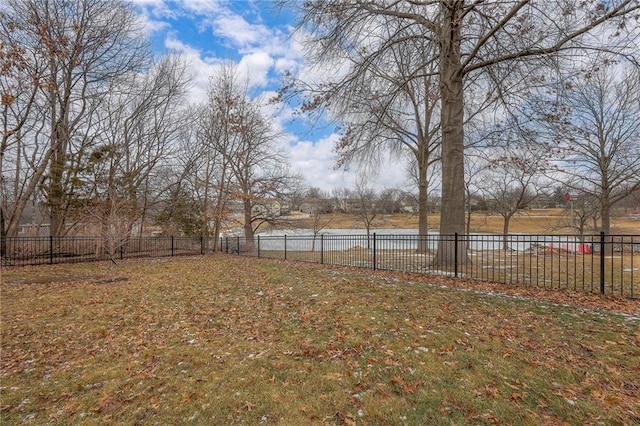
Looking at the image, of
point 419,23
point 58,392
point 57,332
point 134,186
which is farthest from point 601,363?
point 134,186

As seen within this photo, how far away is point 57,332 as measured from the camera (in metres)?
4.77

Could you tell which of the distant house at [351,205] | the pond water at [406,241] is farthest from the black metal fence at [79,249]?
the distant house at [351,205]

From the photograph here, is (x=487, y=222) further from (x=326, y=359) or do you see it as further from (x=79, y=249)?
(x=326, y=359)

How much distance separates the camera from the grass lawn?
2654 millimetres

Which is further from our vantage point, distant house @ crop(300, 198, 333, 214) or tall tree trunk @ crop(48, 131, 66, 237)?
distant house @ crop(300, 198, 333, 214)

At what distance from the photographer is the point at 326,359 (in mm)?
3518

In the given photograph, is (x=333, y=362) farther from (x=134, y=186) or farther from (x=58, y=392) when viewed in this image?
(x=134, y=186)

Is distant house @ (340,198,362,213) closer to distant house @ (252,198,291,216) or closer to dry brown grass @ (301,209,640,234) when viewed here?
dry brown grass @ (301,209,640,234)

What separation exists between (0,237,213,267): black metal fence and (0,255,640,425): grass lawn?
6548 millimetres

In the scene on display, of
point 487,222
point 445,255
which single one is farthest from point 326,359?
point 487,222

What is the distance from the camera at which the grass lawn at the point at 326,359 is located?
8.71 feet

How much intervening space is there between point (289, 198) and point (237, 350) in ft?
58.0

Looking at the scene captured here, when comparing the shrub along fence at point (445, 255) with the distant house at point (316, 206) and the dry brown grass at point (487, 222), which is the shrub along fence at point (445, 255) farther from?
the dry brown grass at point (487, 222)

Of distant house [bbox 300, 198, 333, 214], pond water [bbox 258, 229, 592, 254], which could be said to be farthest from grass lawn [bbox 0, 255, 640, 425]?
distant house [bbox 300, 198, 333, 214]
